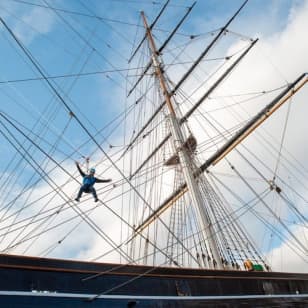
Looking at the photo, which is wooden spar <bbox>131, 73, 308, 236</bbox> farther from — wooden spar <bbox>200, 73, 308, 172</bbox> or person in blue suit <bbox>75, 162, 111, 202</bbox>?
person in blue suit <bbox>75, 162, 111, 202</bbox>

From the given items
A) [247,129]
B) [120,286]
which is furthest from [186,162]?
[120,286]

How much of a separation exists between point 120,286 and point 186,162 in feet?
23.2

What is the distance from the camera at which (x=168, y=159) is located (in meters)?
13.9

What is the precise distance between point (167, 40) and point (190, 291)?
13921 millimetres

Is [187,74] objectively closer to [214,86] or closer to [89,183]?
[214,86]

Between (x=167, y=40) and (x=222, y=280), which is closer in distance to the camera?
(x=222, y=280)

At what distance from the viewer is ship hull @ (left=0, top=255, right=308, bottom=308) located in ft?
14.2

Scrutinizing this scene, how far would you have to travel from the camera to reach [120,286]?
5129mm

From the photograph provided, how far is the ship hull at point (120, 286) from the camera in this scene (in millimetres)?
4328

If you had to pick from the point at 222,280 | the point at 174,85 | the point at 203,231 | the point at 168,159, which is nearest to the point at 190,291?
the point at 222,280

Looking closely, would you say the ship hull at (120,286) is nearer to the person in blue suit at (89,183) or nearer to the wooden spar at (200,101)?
the person in blue suit at (89,183)

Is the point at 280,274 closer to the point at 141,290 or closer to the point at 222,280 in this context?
the point at 222,280

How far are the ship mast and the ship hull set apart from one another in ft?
7.51

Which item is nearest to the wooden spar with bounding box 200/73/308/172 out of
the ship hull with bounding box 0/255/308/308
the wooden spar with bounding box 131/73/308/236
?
the wooden spar with bounding box 131/73/308/236
